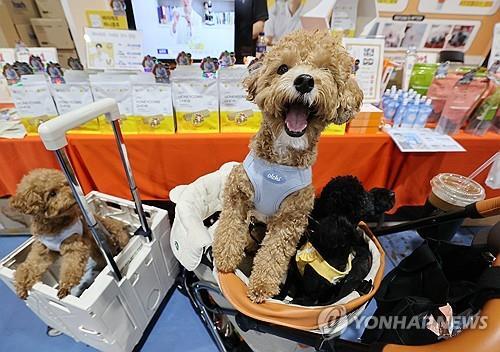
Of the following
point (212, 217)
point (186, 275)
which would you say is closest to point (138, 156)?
point (212, 217)

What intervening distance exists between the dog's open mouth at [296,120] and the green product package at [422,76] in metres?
1.11

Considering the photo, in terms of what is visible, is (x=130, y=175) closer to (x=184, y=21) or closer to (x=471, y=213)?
(x=471, y=213)

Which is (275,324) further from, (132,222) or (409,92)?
(409,92)

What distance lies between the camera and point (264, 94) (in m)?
0.65

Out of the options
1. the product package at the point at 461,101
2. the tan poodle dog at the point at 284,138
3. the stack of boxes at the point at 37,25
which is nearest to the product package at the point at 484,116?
the product package at the point at 461,101

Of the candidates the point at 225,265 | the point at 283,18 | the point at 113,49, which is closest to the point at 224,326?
the point at 225,265

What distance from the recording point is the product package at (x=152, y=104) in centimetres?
110

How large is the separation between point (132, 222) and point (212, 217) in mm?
407

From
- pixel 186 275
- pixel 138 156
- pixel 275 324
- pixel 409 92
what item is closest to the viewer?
pixel 275 324

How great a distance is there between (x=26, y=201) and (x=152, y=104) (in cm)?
59

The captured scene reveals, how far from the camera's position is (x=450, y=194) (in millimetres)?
1217

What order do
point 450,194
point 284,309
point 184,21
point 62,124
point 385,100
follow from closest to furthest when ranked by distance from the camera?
point 62,124 < point 284,309 < point 450,194 < point 385,100 < point 184,21

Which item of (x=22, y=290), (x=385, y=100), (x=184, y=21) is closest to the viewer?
(x=22, y=290)

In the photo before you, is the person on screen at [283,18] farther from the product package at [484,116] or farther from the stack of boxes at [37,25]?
the stack of boxes at [37,25]
